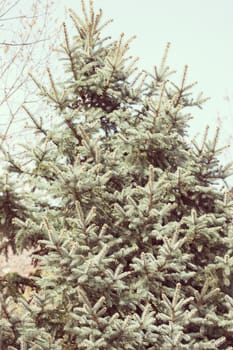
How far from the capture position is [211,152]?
5406 mm

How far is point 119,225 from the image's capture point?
5301mm

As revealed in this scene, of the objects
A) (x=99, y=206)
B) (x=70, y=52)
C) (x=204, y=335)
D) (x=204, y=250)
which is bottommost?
(x=204, y=335)

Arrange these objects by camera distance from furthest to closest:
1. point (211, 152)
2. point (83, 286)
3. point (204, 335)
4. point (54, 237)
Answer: point (211, 152), point (204, 335), point (83, 286), point (54, 237)

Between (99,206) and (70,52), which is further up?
(70,52)

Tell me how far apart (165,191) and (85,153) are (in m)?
1.07

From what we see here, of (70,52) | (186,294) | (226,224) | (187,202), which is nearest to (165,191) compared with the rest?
(187,202)

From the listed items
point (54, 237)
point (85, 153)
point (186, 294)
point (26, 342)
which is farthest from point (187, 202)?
point (26, 342)

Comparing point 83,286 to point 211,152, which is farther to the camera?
point 211,152

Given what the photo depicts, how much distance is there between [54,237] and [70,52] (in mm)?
2434

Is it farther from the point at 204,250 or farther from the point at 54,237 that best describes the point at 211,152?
the point at 54,237

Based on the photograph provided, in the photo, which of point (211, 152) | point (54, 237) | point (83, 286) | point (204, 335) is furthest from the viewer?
point (211, 152)

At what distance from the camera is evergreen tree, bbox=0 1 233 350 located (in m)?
4.52

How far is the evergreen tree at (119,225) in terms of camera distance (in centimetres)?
452

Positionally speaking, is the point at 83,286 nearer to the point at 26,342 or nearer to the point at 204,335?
the point at 26,342
